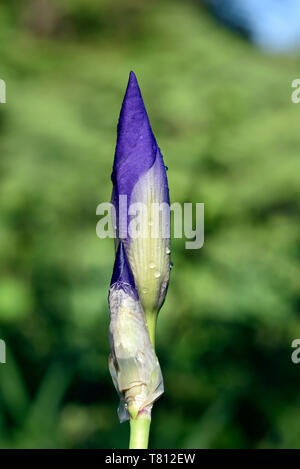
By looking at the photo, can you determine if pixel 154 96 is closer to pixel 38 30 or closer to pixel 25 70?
pixel 25 70

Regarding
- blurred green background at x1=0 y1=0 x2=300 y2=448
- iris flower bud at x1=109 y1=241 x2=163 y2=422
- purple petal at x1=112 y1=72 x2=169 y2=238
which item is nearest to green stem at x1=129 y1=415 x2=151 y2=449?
iris flower bud at x1=109 y1=241 x2=163 y2=422

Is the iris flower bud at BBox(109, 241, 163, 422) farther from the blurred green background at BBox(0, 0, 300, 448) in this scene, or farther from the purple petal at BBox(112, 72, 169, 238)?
the blurred green background at BBox(0, 0, 300, 448)

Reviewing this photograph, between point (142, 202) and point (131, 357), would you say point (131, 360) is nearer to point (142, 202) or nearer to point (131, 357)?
point (131, 357)

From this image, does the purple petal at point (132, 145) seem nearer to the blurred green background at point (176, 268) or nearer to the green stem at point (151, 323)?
the green stem at point (151, 323)

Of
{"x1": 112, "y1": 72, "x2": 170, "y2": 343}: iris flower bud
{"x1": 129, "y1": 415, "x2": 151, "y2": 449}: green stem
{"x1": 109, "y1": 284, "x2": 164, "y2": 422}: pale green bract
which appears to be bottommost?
{"x1": 129, "y1": 415, "x2": 151, "y2": 449}: green stem

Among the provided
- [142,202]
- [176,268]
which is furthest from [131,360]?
[176,268]
